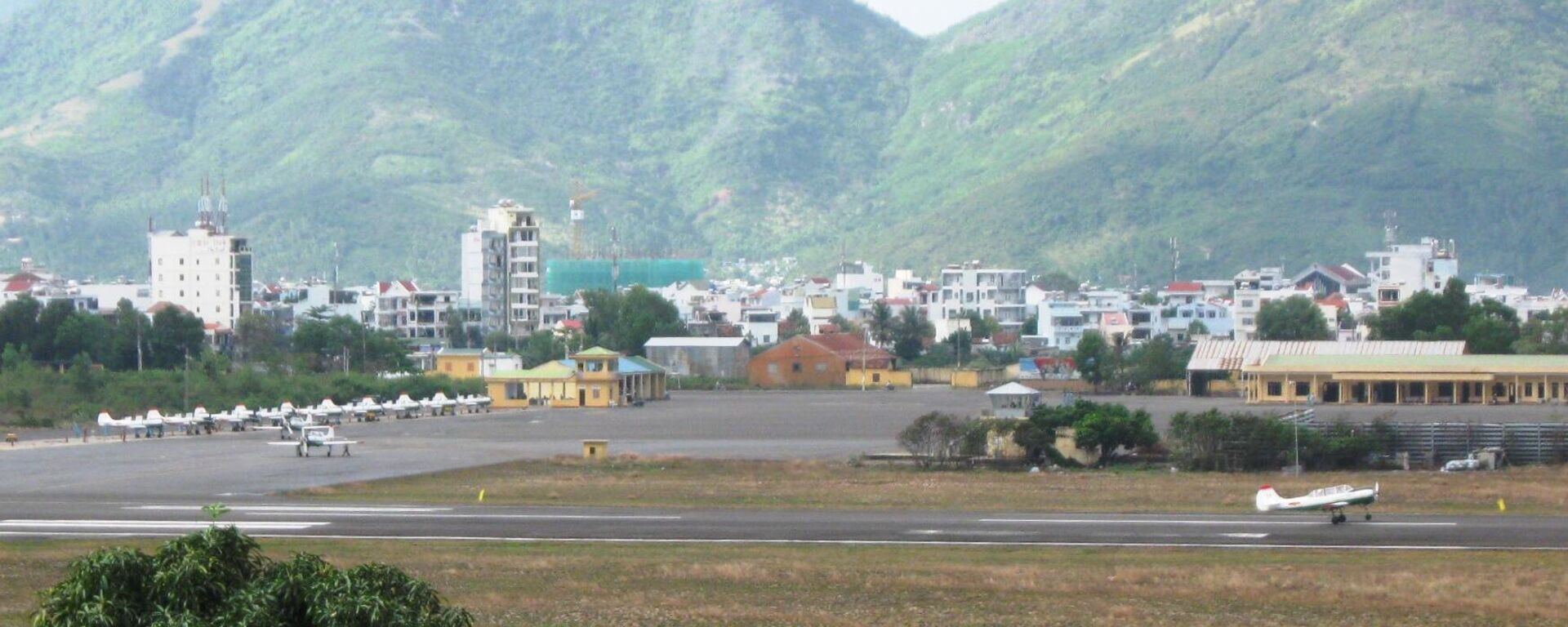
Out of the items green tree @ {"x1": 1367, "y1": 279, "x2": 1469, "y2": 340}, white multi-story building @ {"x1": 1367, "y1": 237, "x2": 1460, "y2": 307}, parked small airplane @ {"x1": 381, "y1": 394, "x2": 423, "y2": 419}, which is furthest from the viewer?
white multi-story building @ {"x1": 1367, "y1": 237, "x2": 1460, "y2": 307}

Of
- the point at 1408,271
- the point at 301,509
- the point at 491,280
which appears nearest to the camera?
the point at 301,509

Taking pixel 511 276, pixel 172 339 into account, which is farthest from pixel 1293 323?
pixel 172 339

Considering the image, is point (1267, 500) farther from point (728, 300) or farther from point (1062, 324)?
point (728, 300)

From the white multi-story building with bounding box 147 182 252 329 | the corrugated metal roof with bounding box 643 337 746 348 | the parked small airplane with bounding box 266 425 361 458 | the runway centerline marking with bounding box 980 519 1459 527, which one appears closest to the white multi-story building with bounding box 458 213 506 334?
the white multi-story building with bounding box 147 182 252 329

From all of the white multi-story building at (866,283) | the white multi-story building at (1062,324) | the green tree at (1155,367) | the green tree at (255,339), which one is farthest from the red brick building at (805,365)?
the white multi-story building at (866,283)

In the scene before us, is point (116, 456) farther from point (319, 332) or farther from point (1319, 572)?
point (319, 332)

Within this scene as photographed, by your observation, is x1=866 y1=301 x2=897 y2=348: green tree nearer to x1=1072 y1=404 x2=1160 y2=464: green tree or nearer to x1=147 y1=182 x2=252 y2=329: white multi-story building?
x1=147 y1=182 x2=252 y2=329: white multi-story building
